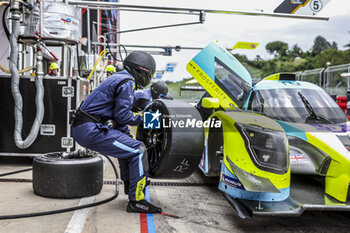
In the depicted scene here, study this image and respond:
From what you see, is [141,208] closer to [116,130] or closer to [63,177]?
[116,130]

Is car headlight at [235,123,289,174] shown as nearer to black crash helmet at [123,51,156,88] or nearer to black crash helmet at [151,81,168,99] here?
black crash helmet at [123,51,156,88]

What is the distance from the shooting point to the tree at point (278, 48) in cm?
8106

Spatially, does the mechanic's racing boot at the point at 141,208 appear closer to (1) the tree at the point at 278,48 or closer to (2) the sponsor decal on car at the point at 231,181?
(2) the sponsor decal on car at the point at 231,181

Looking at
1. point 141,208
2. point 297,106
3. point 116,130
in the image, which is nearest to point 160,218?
point 141,208

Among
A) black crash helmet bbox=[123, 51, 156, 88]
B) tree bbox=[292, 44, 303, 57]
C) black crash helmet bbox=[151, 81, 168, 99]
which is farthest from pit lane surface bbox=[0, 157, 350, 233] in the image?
tree bbox=[292, 44, 303, 57]

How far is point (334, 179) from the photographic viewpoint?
3.49 meters

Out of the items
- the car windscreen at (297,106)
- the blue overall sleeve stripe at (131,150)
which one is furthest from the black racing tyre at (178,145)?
the car windscreen at (297,106)

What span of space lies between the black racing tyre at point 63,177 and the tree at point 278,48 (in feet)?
262

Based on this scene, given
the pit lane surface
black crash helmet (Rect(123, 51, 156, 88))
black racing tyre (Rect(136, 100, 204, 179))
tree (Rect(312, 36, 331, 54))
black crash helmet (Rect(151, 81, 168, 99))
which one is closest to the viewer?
the pit lane surface

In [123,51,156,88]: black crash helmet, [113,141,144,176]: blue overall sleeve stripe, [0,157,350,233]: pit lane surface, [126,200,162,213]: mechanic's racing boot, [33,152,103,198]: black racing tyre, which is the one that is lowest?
Result: [0,157,350,233]: pit lane surface

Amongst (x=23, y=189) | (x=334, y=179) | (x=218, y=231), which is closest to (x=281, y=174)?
(x=334, y=179)

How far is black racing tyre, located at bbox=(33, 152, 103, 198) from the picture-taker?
4352 mm

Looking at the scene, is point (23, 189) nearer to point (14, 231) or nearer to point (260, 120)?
point (14, 231)

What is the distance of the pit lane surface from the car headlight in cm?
70
